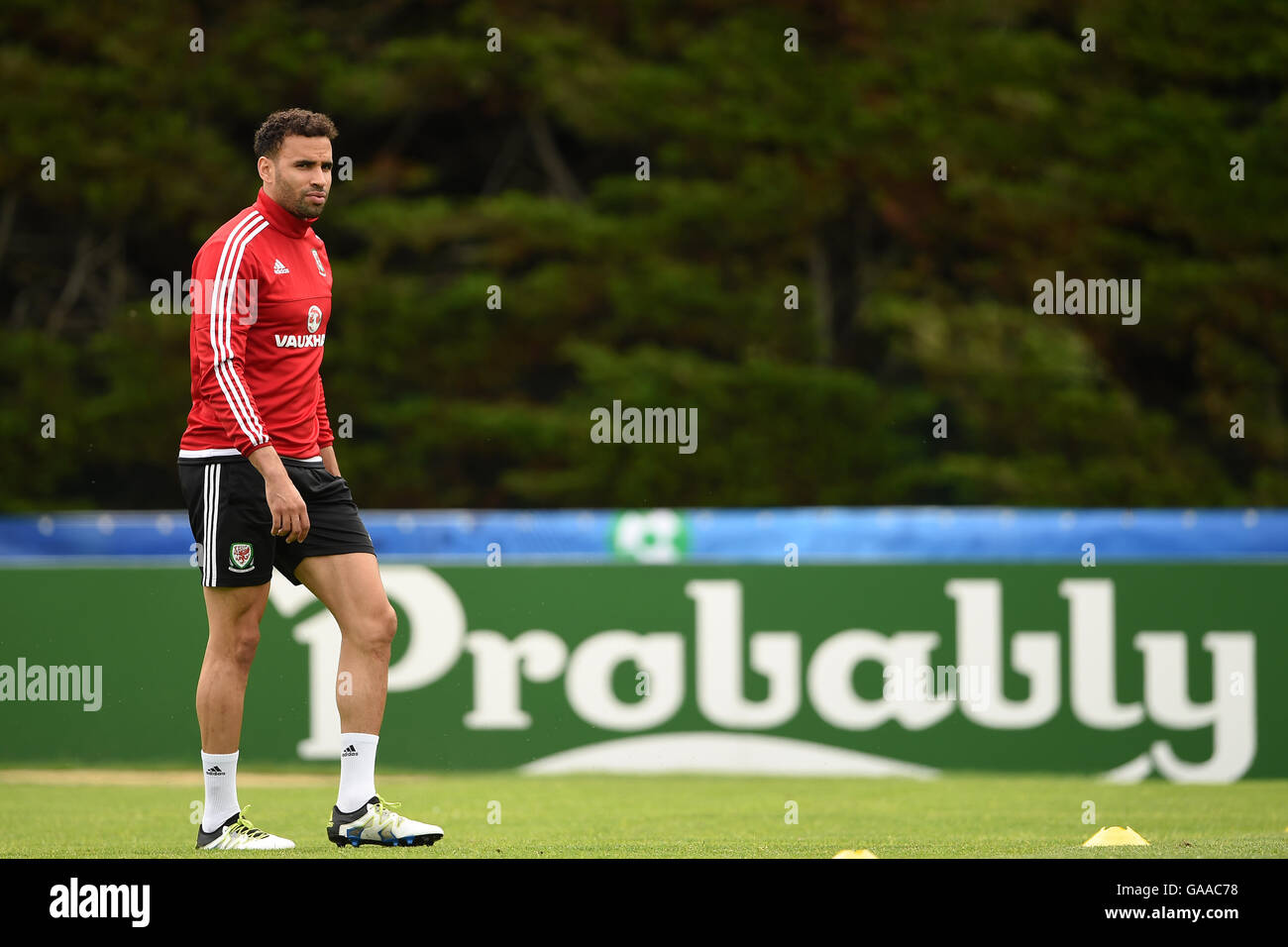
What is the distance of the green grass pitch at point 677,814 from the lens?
20.1 feet

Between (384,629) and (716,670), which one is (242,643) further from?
(716,670)

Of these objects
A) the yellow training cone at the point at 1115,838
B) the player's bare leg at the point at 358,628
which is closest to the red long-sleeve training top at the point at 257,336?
the player's bare leg at the point at 358,628

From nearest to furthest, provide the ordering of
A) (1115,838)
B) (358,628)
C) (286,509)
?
(286,509) → (358,628) → (1115,838)

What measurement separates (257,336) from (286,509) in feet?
2.05

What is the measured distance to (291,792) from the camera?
9242 mm

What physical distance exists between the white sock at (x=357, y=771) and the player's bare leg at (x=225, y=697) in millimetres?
251

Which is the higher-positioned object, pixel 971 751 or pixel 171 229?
pixel 171 229

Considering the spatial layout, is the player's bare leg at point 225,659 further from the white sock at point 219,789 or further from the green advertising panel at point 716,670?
the green advertising panel at point 716,670

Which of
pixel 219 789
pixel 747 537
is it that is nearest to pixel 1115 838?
pixel 219 789

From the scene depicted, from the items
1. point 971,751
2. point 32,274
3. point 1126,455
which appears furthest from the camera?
point 32,274

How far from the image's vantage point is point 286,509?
559 centimetres

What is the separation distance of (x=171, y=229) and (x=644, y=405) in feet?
19.7
